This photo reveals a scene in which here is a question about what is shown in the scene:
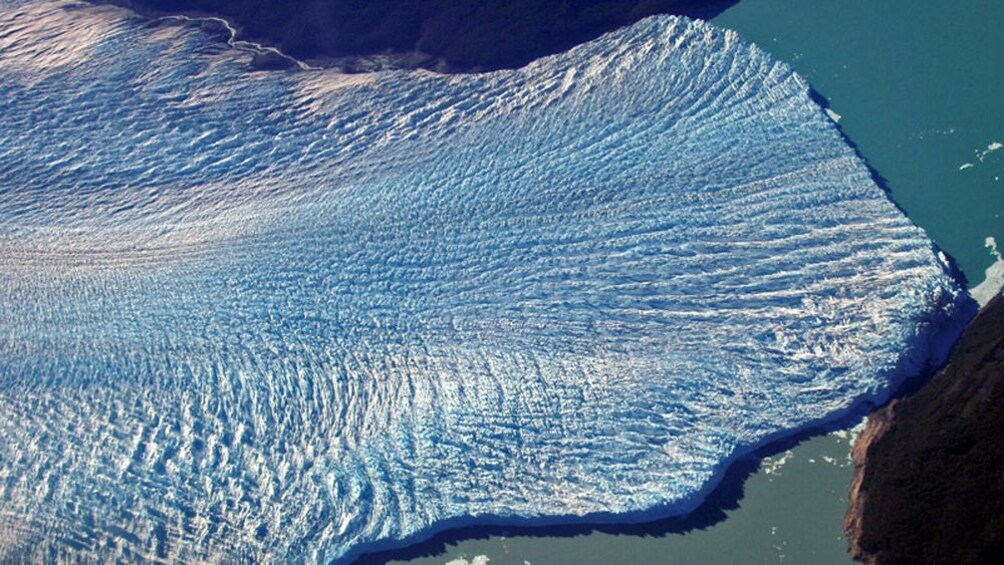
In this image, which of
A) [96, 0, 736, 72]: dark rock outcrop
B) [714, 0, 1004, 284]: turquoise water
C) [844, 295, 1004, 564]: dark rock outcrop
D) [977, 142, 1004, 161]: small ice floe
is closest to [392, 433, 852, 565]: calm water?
[844, 295, 1004, 564]: dark rock outcrop

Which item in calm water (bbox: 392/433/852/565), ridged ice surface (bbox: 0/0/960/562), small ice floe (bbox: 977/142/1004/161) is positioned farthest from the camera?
small ice floe (bbox: 977/142/1004/161)

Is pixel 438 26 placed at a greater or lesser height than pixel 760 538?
greater

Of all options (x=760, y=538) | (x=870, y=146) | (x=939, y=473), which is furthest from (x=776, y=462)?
(x=870, y=146)

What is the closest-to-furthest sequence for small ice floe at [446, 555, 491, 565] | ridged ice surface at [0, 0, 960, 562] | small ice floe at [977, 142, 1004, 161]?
small ice floe at [446, 555, 491, 565], ridged ice surface at [0, 0, 960, 562], small ice floe at [977, 142, 1004, 161]

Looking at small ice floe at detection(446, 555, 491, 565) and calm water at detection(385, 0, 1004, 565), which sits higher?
calm water at detection(385, 0, 1004, 565)

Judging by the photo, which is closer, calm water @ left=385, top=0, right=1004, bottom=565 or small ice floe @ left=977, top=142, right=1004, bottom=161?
calm water @ left=385, top=0, right=1004, bottom=565

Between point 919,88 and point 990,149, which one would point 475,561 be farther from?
point 919,88

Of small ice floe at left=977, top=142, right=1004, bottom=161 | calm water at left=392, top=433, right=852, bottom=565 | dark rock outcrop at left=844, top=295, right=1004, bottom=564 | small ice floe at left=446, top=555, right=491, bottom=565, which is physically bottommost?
small ice floe at left=446, top=555, right=491, bottom=565

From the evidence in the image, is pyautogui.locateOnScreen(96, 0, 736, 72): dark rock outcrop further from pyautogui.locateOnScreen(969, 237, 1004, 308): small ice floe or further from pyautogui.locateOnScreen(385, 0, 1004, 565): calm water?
pyautogui.locateOnScreen(969, 237, 1004, 308): small ice floe

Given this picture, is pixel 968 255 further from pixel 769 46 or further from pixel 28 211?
pixel 28 211
